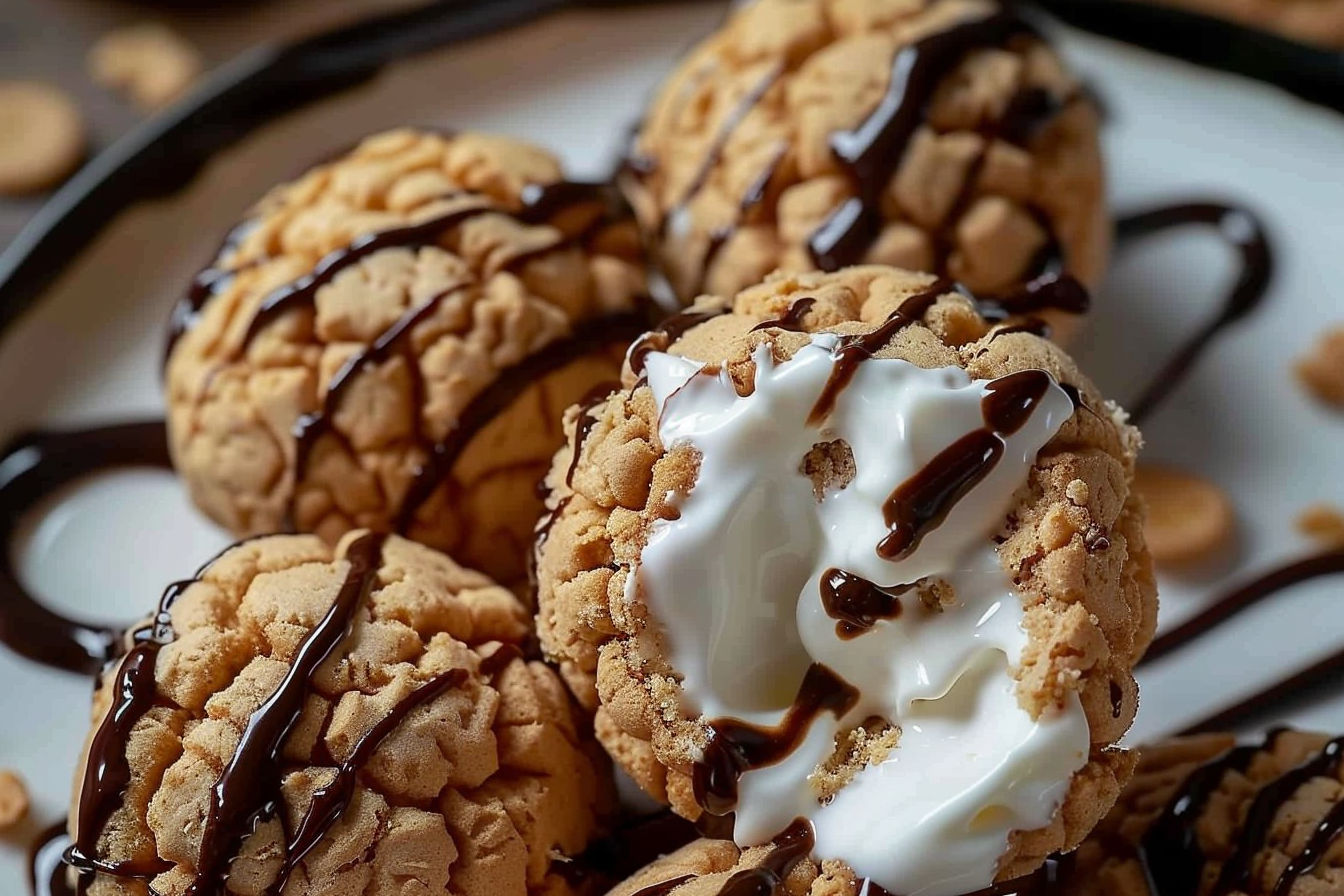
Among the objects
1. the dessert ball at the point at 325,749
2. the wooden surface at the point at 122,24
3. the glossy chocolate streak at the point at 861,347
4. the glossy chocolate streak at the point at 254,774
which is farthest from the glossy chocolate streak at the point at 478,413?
the wooden surface at the point at 122,24

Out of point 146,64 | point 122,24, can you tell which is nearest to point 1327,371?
point 146,64

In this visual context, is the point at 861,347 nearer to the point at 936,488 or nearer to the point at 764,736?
the point at 936,488

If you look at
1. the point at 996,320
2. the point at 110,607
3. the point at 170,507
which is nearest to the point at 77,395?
the point at 170,507

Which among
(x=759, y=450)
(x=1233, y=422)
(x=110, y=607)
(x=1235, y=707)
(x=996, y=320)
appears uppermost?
(x=759, y=450)

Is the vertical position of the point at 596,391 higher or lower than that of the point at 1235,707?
higher

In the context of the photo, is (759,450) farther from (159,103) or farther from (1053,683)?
(159,103)

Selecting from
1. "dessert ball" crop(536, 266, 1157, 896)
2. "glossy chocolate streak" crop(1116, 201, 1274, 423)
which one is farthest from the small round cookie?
"glossy chocolate streak" crop(1116, 201, 1274, 423)
